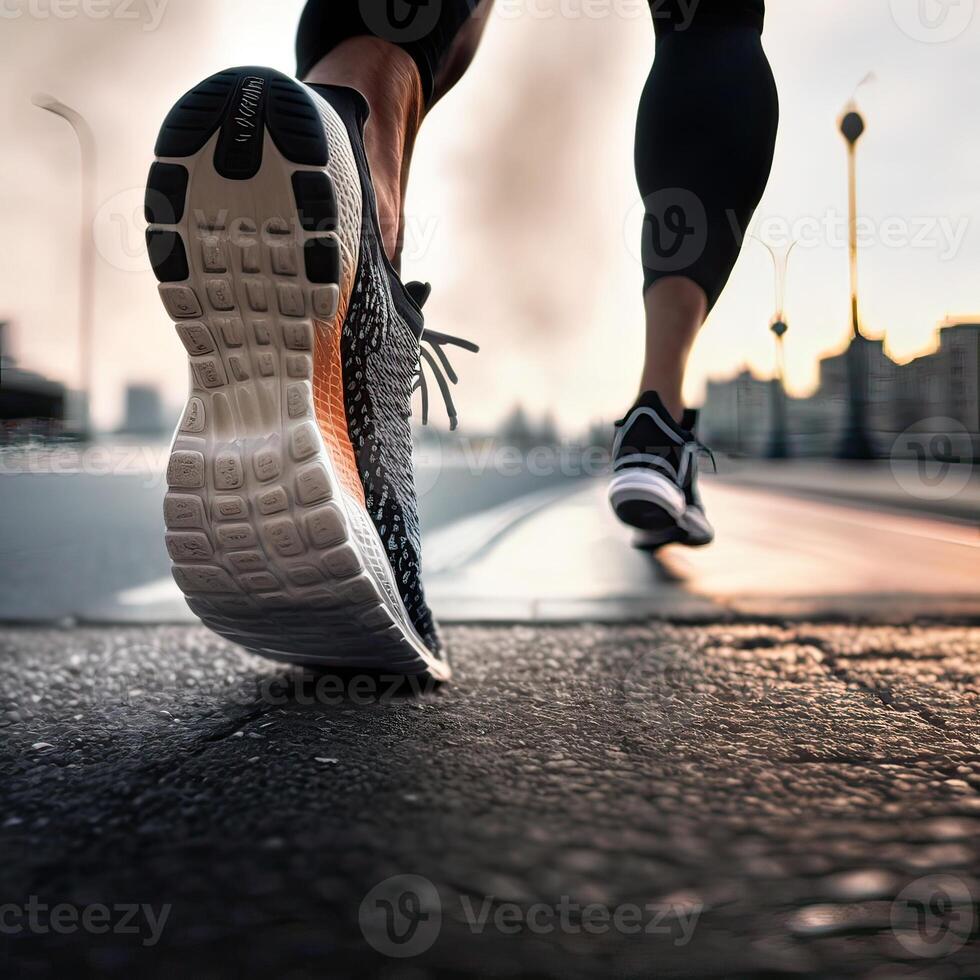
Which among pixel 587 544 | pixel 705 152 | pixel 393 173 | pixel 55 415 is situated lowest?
pixel 587 544

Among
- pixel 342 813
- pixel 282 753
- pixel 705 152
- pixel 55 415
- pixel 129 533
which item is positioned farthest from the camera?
pixel 129 533

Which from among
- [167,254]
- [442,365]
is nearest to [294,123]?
[167,254]

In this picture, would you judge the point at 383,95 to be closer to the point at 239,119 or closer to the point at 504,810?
the point at 239,119

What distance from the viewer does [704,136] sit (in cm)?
106

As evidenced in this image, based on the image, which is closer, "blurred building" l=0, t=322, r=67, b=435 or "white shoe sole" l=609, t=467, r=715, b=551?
"white shoe sole" l=609, t=467, r=715, b=551

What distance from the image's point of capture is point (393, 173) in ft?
2.79

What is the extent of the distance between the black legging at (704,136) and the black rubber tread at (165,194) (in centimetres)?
68

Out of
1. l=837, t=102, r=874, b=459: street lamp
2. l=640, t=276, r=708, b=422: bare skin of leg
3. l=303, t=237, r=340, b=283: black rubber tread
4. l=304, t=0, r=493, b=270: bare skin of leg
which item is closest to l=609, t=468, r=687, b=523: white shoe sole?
l=640, t=276, r=708, b=422: bare skin of leg

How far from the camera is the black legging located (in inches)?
41.9

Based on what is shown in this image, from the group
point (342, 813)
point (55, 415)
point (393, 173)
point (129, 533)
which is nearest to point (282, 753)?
point (342, 813)

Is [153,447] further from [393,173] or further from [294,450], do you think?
[294,450]

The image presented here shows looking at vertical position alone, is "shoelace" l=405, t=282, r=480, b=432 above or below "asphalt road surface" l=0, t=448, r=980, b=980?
above

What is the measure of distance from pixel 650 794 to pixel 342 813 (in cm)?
18

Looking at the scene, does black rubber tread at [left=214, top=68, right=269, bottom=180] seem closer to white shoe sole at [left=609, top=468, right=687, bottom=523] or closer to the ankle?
the ankle
